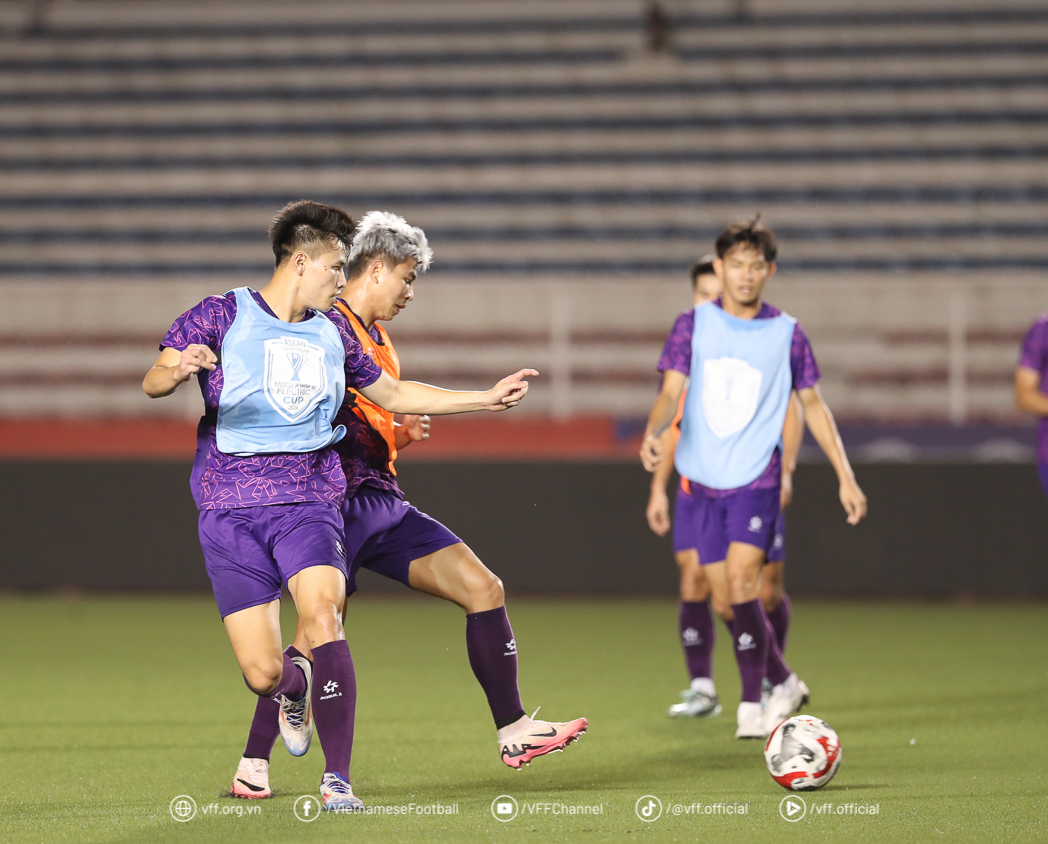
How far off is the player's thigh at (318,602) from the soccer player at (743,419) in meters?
1.92

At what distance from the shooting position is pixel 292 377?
14.6 ft

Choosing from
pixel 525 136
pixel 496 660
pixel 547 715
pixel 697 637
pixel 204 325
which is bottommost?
pixel 547 715

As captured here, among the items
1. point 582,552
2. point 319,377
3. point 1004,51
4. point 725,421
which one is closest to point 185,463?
point 582,552

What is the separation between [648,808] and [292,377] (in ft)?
5.52

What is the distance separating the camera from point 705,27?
15.8 metres

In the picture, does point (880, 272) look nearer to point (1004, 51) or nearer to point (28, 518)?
point (1004, 51)

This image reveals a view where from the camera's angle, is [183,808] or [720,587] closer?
[183,808]

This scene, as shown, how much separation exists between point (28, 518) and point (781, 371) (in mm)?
7091

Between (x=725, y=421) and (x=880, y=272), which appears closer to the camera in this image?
(x=725, y=421)

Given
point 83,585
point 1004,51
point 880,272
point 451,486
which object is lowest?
point 83,585

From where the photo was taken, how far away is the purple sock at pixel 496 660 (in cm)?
489

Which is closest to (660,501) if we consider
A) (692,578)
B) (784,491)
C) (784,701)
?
(692,578)

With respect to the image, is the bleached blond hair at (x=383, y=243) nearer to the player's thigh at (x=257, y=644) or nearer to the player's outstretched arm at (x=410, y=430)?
the player's outstretched arm at (x=410, y=430)

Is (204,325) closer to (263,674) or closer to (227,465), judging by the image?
(227,465)
